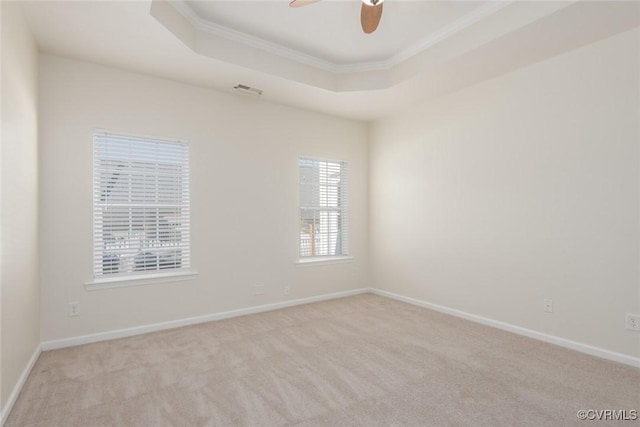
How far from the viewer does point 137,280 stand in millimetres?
3520

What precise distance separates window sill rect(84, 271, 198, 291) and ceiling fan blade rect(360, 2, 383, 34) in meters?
3.06

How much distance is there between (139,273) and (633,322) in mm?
4575

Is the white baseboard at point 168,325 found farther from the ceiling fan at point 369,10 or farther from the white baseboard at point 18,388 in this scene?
the ceiling fan at point 369,10

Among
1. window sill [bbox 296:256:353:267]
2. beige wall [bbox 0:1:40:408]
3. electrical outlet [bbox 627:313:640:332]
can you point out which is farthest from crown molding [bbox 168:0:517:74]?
electrical outlet [bbox 627:313:640:332]

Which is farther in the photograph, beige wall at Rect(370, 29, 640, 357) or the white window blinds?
the white window blinds

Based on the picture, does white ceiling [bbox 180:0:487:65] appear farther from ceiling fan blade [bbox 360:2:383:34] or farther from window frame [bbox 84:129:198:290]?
window frame [bbox 84:129:198:290]

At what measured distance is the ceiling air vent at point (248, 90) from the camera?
3.88 meters

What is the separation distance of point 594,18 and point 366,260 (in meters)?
3.85

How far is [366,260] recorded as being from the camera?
5402 mm

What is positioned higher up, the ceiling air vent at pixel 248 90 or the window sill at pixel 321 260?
the ceiling air vent at pixel 248 90

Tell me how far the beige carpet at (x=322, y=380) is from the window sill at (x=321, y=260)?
1.20 meters

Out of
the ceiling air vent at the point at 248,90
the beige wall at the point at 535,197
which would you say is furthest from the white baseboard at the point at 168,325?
the ceiling air vent at the point at 248,90

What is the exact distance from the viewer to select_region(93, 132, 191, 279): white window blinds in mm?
3404

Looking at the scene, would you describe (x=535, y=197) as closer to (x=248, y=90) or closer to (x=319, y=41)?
(x=319, y=41)
